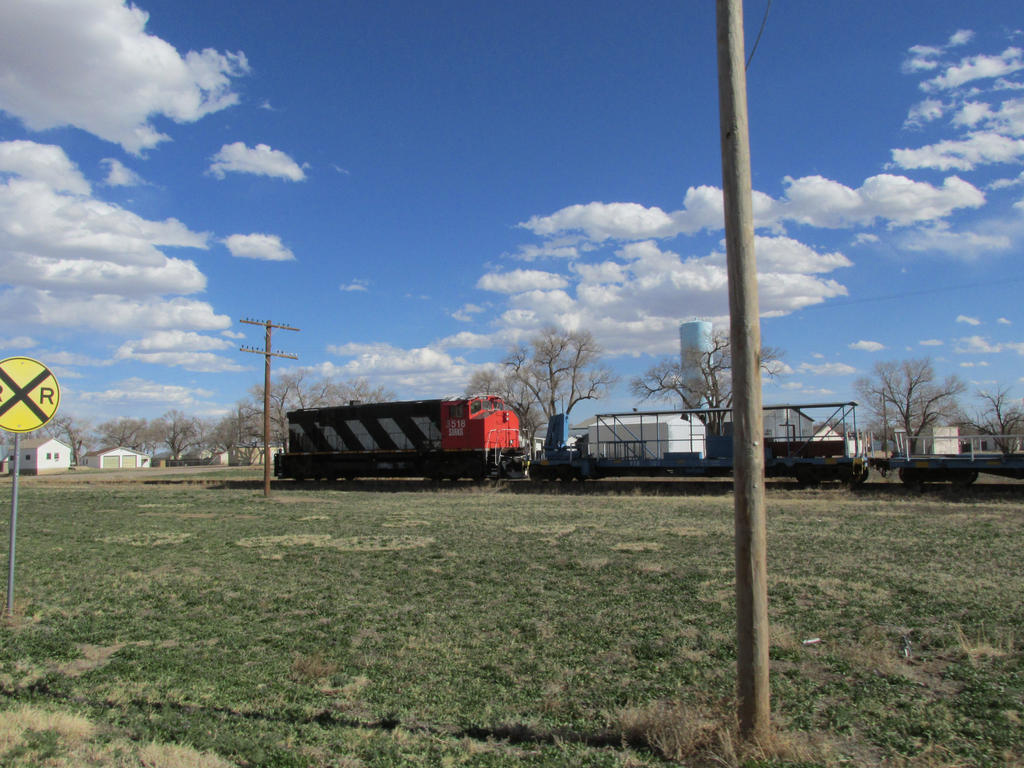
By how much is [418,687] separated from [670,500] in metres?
15.7

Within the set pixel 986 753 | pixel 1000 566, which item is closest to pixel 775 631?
pixel 986 753

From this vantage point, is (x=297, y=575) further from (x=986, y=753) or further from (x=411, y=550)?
(x=986, y=753)

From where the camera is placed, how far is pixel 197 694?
16.2 feet

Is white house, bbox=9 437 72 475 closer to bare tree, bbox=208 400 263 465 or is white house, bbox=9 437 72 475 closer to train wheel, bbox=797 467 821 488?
bare tree, bbox=208 400 263 465

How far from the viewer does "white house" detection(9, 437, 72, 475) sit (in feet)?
281

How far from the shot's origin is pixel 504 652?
230 inches

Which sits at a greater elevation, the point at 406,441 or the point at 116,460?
the point at 406,441

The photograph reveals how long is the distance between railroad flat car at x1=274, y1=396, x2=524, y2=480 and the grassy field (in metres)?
16.5

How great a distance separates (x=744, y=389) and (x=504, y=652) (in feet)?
10.9

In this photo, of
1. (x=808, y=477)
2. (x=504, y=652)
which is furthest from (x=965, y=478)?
(x=504, y=652)

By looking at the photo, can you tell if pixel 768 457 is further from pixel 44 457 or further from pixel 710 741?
pixel 44 457

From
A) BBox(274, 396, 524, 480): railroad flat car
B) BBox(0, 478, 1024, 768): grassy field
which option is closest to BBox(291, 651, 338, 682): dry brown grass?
BBox(0, 478, 1024, 768): grassy field

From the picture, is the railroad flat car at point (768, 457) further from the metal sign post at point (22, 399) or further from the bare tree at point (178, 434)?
the bare tree at point (178, 434)

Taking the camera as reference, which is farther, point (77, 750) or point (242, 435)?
point (242, 435)
